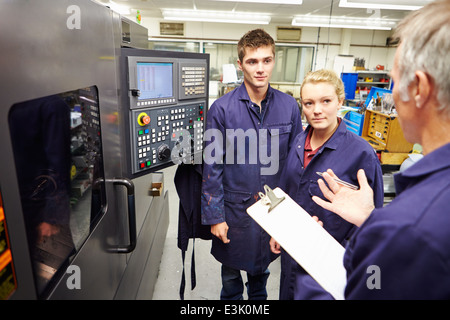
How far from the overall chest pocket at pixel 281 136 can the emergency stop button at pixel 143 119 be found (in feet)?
2.15

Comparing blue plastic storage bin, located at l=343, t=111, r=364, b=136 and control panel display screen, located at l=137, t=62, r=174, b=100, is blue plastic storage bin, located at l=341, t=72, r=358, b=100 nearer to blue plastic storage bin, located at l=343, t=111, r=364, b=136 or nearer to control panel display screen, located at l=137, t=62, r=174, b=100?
blue plastic storage bin, located at l=343, t=111, r=364, b=136

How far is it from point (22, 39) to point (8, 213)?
0.32m

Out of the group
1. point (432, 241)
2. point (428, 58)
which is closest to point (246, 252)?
point (432, 241)

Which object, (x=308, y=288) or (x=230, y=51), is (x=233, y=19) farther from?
(x=308, y=288)

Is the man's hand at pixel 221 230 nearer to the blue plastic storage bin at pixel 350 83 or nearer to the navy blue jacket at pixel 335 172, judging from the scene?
the navy blue jacket at pixel 335 172

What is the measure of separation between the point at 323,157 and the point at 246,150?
0.41m

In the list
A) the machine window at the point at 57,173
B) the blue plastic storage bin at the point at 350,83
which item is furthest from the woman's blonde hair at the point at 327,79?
the blue plastic storage bin at the point at 350,83

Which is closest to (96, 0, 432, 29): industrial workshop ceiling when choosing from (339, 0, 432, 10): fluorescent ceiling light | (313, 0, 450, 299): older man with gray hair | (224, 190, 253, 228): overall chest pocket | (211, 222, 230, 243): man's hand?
(339, 0, 432, 10): fluorescent ceiling light

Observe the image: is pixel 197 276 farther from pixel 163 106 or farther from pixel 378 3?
pixel 378 3

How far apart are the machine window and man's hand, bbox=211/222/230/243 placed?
26.4 inches

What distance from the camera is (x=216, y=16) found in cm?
625

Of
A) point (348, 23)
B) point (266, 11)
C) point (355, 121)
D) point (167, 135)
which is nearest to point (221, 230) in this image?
point (167, 135)

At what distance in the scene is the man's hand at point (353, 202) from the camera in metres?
0.95

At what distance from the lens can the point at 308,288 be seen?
31.1 inches
